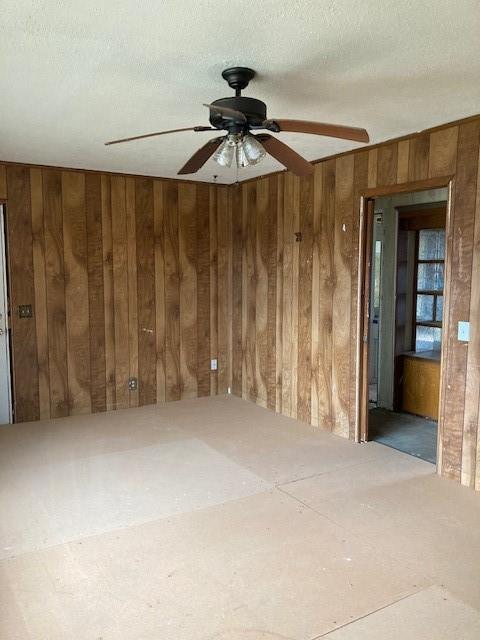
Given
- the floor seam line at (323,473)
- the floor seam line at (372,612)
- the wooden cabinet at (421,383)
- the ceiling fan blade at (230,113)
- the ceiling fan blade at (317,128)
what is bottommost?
the floor seam line at (372,612)

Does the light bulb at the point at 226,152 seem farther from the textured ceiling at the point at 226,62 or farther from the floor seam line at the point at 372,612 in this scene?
the floor seam line at the point at 372,612

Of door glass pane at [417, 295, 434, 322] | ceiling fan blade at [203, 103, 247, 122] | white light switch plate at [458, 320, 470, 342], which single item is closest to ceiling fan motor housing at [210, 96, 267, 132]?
ceiling fan blade at [203, 103, 247, 122]

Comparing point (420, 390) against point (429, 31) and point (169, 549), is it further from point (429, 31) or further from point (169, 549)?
point (429, 31)

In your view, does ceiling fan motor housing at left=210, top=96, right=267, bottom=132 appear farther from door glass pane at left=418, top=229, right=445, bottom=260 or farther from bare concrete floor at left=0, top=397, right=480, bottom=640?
door glass pane at left=418, top=229, right=445, bottom=260

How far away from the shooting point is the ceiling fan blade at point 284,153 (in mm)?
2546

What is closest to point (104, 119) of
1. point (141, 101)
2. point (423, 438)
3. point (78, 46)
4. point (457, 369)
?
point (141, 101)

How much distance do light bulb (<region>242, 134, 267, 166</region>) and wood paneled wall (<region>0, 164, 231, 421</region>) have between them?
283 centimetres

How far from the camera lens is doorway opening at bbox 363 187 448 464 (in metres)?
4.97

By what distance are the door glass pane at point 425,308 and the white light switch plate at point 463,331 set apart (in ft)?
6.78

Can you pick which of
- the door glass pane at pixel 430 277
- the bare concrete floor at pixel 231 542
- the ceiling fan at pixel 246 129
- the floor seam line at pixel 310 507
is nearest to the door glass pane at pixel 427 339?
the door glass pane at pixel 430 277

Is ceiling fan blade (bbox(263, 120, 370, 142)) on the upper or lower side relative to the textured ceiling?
lower

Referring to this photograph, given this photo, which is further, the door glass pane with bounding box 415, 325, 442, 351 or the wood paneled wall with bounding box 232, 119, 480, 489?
the door glass pane with bounding box 415, 325, 442, 351

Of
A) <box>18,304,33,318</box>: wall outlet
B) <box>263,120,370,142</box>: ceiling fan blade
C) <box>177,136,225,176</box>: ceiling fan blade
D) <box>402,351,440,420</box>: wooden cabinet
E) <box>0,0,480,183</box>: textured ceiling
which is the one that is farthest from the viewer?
<box>402,351,440,420</box>: wooden cabinet

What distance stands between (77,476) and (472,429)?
2.67 meters
